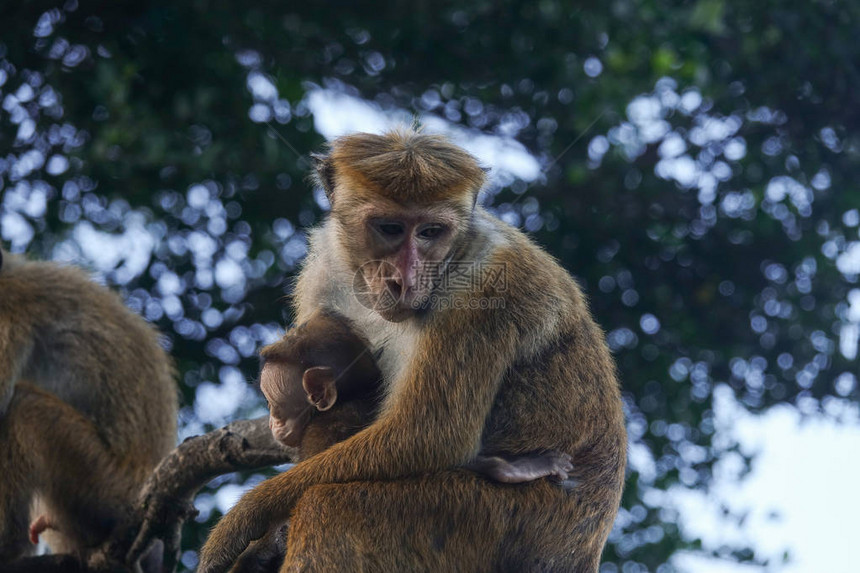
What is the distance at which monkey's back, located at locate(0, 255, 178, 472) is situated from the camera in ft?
21.7

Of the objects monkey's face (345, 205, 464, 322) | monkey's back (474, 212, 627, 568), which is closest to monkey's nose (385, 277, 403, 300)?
monkey's face (345, 205, 464, 322)

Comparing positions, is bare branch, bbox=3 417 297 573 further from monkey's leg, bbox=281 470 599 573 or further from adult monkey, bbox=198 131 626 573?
monkey's leg, bbox=281 470 599 573

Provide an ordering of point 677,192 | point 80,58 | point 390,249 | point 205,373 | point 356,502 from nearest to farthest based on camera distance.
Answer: point 356,502 → point 390,249 → point 80,58 → point 205,373 → point 677,192

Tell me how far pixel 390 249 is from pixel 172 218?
17.0 feet

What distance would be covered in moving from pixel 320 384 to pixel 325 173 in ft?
3.61

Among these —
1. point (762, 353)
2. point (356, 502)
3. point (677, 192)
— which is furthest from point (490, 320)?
point (762, 353)

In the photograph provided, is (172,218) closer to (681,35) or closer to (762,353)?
(681,35)

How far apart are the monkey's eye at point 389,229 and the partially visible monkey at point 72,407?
317 cm

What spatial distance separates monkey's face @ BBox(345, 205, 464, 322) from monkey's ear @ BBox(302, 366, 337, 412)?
386 mm

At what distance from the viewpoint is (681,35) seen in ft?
28.0

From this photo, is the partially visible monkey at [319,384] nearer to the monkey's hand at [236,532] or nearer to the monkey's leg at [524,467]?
the monkey's hand at [236,532]

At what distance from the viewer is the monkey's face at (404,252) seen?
13.5ft

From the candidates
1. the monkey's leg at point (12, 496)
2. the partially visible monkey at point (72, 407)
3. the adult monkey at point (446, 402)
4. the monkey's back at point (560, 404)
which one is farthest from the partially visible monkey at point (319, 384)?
the monkey's leg at point (12, 496)

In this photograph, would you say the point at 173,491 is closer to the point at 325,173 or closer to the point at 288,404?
the point at 288,404
